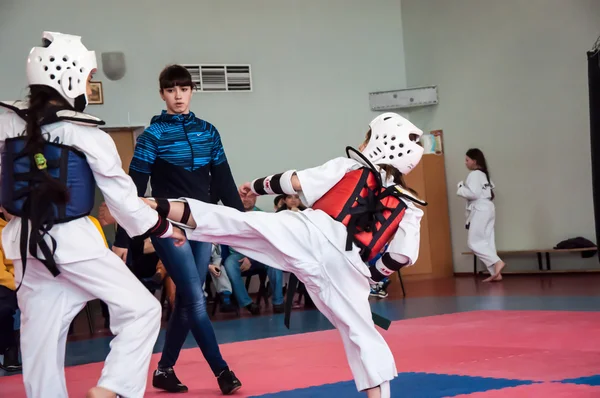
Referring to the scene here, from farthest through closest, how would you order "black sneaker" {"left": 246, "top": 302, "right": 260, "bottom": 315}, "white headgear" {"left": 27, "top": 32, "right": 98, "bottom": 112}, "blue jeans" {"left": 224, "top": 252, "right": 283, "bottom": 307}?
"blue jeans" {"left": 224, "top": 252, "right": 283, "bottom": 307}
"black sneaker" {"left": 246, "top": 302, "right": 260, "bottom": 315}
"white headgear" {"left": 27, "top": 32, "right": 98, "bottom": 112}

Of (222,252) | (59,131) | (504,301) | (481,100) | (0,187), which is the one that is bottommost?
(504,301)

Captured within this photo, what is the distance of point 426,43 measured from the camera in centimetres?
1294

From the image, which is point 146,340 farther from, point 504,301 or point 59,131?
point 504,301

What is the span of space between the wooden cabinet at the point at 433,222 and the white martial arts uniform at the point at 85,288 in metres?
9.48

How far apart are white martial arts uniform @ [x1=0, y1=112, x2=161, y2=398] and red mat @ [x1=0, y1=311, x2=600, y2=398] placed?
1354 millimetres

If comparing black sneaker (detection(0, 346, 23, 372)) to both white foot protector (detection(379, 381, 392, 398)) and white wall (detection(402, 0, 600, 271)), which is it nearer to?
white foot protector (detection(379, 381, 392, 398))

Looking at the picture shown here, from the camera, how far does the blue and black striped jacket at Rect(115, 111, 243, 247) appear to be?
13.3 ft

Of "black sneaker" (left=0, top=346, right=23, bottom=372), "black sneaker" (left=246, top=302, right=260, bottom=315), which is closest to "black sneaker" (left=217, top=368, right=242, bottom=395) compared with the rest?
"black sneaker" (left=0, top=346, right=23, bottom=372)

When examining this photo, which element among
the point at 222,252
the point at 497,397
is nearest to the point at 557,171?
the point at 222,252

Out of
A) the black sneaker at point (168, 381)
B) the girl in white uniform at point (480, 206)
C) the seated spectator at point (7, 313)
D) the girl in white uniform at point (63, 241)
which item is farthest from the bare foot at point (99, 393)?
the girl in white uniform at point (480, 206)

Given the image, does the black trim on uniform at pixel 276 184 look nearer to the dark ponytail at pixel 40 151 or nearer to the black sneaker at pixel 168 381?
the dark ponytail at pixel 40 151

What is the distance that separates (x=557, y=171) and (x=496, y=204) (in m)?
1.21

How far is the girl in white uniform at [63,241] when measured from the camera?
9.09ft

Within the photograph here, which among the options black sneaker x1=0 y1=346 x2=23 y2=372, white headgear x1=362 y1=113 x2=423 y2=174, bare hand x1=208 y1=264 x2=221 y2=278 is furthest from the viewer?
bare hand x1=208 y1=264 x2=221 y2=278
